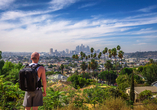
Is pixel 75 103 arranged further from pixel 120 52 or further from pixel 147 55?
pixel 147 55

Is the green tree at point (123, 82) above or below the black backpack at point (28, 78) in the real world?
below

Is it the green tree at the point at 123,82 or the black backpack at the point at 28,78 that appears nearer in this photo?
the black backpack at the point at 28,78

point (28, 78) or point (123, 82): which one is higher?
point (28, 78)

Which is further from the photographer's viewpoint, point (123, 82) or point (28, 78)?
point (123, 82)

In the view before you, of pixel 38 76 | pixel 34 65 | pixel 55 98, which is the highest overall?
pixel 34 65

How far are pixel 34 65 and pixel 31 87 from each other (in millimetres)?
342

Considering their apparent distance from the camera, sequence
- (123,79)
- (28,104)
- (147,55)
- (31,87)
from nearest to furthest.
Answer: (31,87) → (28,104) → (123,79) → (147,55)

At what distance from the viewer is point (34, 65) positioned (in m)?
1.77

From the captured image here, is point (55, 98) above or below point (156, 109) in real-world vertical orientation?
above

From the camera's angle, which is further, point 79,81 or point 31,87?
point 79,81

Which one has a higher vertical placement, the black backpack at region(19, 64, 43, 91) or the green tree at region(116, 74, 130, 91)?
the black backpack at region(19, 64, 43, 91)

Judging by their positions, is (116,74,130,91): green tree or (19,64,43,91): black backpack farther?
(116,74,130,91): green tree

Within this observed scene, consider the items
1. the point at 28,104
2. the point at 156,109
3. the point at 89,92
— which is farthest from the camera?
the point at 89,92

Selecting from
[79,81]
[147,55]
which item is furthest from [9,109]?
[147,55]
